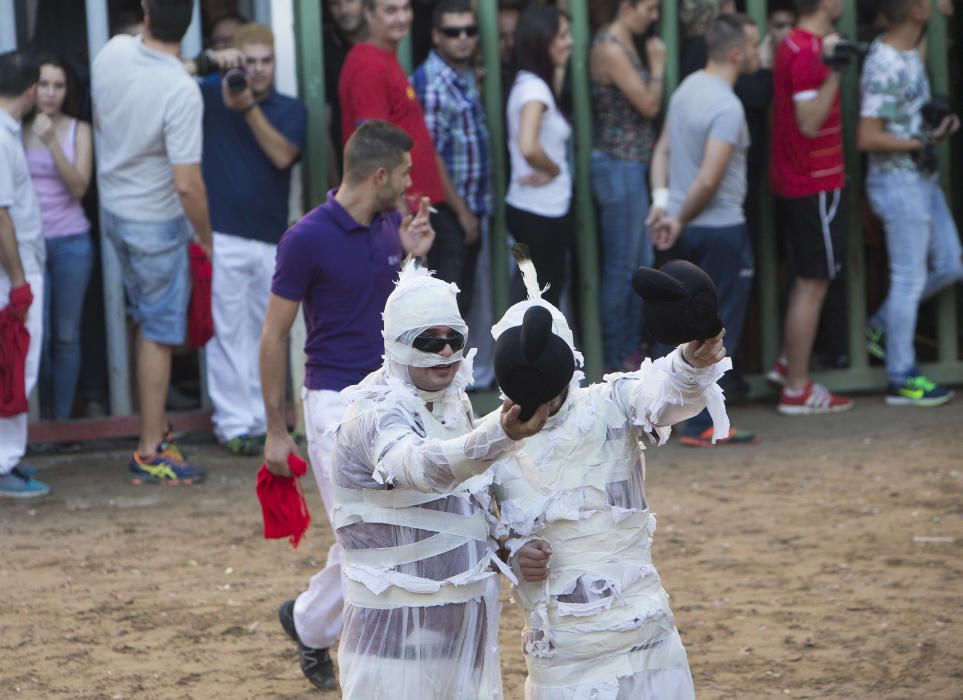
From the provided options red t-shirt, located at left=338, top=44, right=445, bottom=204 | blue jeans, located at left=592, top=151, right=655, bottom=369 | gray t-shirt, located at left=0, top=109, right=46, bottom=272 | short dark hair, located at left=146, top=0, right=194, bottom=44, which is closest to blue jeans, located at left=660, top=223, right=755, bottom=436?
blue jeans, located at left=592, top=151, right=655, bottom=369

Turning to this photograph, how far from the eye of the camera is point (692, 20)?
905 centimetres

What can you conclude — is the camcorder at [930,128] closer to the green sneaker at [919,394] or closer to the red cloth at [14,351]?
the green sneaker at [919,394]

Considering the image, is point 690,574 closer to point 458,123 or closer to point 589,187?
point 458,123

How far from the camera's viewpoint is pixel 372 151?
16.7ft

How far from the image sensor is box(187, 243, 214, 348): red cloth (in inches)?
306

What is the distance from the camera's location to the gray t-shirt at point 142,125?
7527 mm

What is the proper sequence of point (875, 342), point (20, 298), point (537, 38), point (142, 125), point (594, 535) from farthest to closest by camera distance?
point (875, 342), point (537, 38), point (142, 125), point (20, 298), point (594, 535)

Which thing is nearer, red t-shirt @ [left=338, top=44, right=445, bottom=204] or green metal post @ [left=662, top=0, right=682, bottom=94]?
red t-shirt @ [left=338, top=44, right=445, bottom=204]

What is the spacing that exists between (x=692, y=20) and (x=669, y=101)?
1.74 ft

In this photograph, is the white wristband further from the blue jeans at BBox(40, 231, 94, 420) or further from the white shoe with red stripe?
the blue jeans at BBox(40, 231, 94, 420)

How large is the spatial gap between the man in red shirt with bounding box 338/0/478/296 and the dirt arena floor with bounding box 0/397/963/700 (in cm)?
176

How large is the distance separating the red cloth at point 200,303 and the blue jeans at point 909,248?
3.86 m

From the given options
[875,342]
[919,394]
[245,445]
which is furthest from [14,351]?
[875,342]

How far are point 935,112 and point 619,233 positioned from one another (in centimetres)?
193
